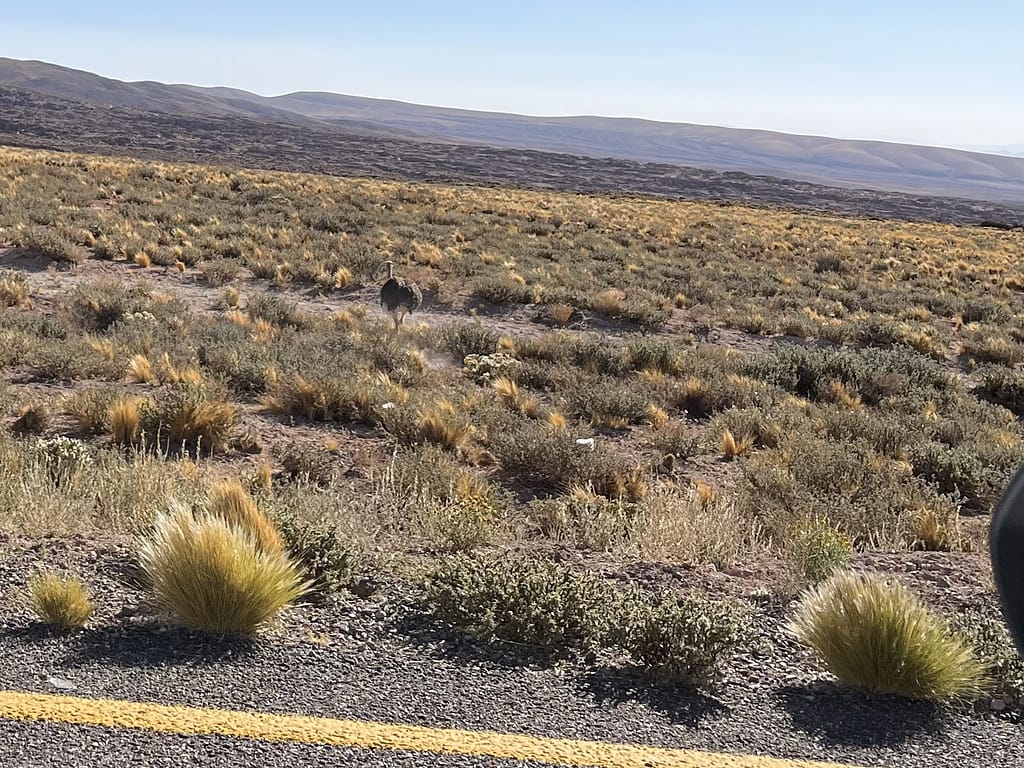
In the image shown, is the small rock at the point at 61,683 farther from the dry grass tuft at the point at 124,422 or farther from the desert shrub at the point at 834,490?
the dry grass tuft at the point at 124,422

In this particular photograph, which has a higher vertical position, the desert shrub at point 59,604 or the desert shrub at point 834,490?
the desert shrub at point 59,604

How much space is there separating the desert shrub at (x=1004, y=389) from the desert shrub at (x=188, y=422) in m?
10.4

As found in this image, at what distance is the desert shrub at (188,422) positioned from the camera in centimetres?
723

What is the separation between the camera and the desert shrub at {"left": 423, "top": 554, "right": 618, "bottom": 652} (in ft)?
11.9

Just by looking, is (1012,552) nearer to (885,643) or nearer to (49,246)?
(885,643)

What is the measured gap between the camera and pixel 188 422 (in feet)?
23.7

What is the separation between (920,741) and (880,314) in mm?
Answer: 18604

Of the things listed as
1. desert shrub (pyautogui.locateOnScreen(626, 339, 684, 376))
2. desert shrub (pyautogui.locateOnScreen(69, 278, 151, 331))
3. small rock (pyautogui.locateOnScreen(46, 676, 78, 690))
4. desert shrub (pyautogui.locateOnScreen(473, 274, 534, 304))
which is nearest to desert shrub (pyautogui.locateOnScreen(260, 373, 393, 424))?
desert shrub (pyautogui.locateOnScreen(69, 278, 151, 331))

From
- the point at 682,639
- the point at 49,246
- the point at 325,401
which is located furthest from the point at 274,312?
the point at 682,639

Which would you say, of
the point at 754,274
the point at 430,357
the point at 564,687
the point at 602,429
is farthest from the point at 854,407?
the point at 754,274

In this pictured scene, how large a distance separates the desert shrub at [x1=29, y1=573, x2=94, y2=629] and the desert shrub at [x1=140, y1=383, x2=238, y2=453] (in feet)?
12.0

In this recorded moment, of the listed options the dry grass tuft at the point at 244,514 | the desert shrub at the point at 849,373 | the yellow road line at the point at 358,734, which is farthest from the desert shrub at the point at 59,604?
the desert shrub at the point at 849,373

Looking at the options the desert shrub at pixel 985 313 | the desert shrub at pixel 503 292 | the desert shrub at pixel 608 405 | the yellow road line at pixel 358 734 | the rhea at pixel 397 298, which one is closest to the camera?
the yellow road line at pixel 358 734

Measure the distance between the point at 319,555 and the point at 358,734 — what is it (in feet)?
4.62
